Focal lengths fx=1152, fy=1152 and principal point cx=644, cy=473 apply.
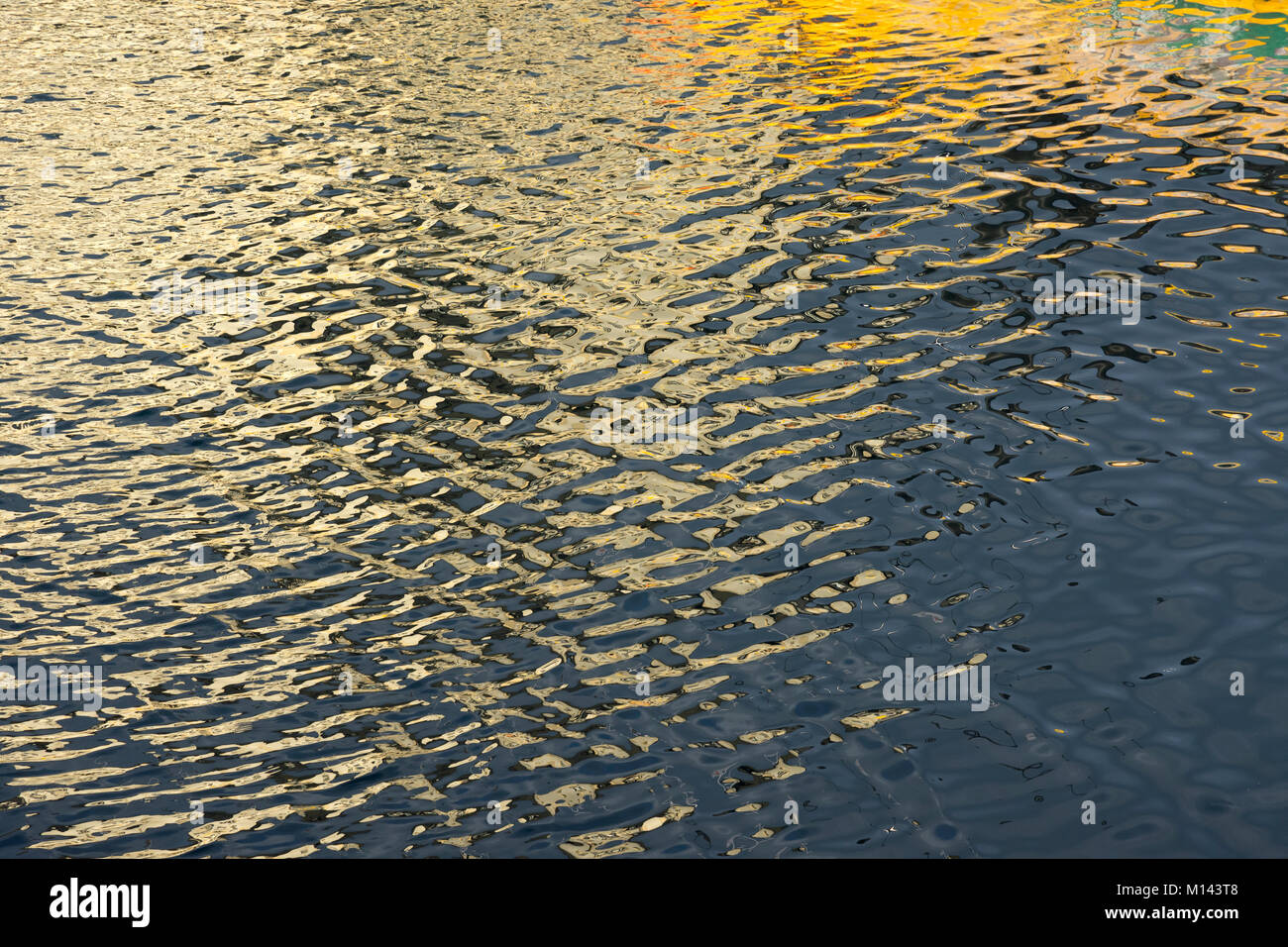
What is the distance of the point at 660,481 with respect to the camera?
18188mm

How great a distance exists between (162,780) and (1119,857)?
10258mm

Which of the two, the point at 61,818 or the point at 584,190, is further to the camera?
the point at 584,190

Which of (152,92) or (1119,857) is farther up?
(152,92)

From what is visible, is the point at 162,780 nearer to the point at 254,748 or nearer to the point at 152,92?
the point at 254,748

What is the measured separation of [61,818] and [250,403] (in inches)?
394

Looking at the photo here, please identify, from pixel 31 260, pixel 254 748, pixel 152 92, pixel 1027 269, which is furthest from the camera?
pixel 152 92

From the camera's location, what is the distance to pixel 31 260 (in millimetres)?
26875

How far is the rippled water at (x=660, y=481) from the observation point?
12625 millimetres

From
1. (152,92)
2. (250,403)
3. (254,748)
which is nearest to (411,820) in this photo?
(254,748)

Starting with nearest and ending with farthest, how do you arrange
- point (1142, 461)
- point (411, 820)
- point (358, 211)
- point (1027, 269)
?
point (411, 820)
point (1142, 461)
point (1027, 269)
point (358, 211)

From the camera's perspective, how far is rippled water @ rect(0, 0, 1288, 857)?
41.4 ft
